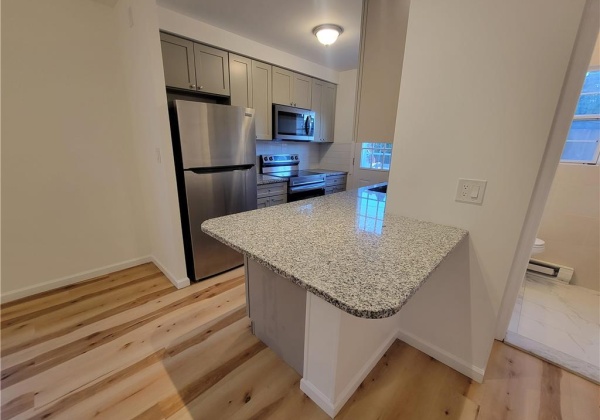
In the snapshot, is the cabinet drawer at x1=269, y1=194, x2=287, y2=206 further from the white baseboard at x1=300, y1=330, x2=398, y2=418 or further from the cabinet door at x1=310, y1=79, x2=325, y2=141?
the white baseboard at x1=300, y1=330, x2=398, y2=418

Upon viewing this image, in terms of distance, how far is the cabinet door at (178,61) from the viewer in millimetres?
2219

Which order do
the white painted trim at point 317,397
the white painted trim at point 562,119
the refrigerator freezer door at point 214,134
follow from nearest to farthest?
the white painted trim at point 562,119, the white painted trim at point 317,397, the refrigerator freezer door at point 214,134

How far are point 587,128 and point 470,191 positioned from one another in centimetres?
222

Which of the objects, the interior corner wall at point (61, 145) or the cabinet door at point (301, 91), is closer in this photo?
the interior corner wall at point (61, 145)

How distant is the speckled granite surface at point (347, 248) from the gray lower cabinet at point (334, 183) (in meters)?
2.10

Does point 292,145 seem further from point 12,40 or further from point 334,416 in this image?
point 334,416

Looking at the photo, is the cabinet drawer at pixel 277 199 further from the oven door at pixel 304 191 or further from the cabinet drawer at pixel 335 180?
the cabinet drawer at pixel 335 180

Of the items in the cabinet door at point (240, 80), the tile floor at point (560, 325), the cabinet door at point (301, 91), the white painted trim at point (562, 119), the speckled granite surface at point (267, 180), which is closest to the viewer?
the white painted trim at point (562, 119)

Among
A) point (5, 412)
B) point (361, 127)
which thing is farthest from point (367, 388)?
point (5, 412)

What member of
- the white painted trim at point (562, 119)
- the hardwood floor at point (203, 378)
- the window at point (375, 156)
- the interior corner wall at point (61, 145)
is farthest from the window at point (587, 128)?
the interior corner wall at point (61, 145)

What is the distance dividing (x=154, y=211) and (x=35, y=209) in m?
0.85

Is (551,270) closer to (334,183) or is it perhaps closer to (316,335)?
(334,183)

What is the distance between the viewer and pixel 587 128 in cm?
229

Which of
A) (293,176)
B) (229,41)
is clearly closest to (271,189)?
(293,176)
